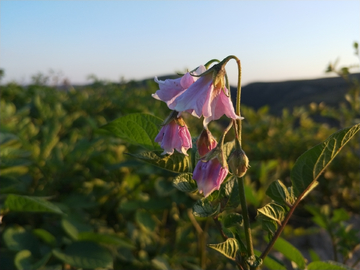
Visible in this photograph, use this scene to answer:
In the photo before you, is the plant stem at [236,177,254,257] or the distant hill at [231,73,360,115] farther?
the distant hill at [231,73,360,115]

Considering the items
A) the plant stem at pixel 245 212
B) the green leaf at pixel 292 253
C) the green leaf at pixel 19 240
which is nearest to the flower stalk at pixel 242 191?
the plant stem at pixel 245 212

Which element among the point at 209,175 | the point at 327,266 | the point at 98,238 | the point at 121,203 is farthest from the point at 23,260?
the point at 327,266

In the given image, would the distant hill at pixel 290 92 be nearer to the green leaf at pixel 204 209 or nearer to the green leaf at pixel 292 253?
the green leaf at pixel 292 253

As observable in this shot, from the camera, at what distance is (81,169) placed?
6.09ft

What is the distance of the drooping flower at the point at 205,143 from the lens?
2.38 ft

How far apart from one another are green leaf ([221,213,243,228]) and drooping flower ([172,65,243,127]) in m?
0.23

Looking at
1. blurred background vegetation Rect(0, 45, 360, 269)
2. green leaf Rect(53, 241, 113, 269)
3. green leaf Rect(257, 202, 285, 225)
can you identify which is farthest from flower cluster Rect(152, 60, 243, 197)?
green leaf Rect(53, 241, 113, 269)

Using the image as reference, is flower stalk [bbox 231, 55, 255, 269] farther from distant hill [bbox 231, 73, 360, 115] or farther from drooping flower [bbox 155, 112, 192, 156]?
distant hill [bbox 231, 73, 360, 115]

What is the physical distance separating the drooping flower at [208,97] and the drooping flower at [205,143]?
6 cm

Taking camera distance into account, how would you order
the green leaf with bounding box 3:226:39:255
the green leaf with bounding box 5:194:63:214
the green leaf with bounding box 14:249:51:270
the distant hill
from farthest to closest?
the distant hill, the green leaf with bounding box 3:226:39:255, the green leaf with bounding box 14:249:51:270, the green leaf with bounding box 5:194:63:214

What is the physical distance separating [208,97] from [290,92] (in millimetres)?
7730

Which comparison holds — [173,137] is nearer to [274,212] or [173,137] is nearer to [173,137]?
[173,137]

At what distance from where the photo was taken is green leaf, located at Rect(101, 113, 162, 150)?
0.74m

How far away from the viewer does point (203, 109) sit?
0.64 metres
